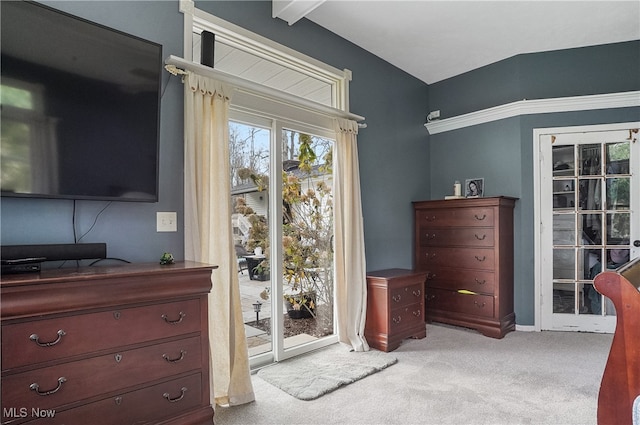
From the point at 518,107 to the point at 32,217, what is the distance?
4290mm

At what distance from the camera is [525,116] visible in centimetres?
390

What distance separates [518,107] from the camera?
3885 mm

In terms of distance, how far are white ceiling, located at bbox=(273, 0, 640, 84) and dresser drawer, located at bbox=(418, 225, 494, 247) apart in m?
1.89

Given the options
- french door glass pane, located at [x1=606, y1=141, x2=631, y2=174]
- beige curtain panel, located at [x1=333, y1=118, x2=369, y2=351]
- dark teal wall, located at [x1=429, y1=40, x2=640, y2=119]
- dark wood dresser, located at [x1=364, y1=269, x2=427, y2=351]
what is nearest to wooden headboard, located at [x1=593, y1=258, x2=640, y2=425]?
dark wood dresser, located at [x1=364, y1=269, x2=427, y2=351]

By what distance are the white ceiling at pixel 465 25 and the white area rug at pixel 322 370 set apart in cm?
274

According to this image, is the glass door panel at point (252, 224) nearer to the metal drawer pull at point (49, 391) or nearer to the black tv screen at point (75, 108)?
the black tv screen at point (75, 108)

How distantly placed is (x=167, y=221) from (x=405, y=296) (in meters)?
2.22

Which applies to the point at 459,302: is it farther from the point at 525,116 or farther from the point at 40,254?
the point at 40,254

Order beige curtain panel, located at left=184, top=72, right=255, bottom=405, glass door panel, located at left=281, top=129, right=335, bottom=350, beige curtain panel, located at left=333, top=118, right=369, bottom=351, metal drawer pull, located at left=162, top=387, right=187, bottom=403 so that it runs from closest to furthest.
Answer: metal drawer pull, located at left=162, top=387, right=187, bottom=403 → beige curtain panel, located at left=184, top=72, right=255, bottom=405 → glass door panel, located at left=281, top=129, right=335, bottom=350 → beige curtain panel, located at left=333, top=118, right=369, bottom=351

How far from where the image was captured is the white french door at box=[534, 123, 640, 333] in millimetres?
3627

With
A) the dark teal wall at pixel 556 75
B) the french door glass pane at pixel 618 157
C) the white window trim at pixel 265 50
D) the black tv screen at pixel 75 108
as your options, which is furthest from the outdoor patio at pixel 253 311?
the french door glass pane at pixel 618 157

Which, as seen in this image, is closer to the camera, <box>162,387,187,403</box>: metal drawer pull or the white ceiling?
<box>162,387,187,403</box>: metal drawer pull

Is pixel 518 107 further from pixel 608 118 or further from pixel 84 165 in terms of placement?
pixel 84 165

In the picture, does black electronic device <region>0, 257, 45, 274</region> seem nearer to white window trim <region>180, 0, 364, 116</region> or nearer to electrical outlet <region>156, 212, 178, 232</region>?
electrical outlet <region>156, 212, 178, 232</region>
